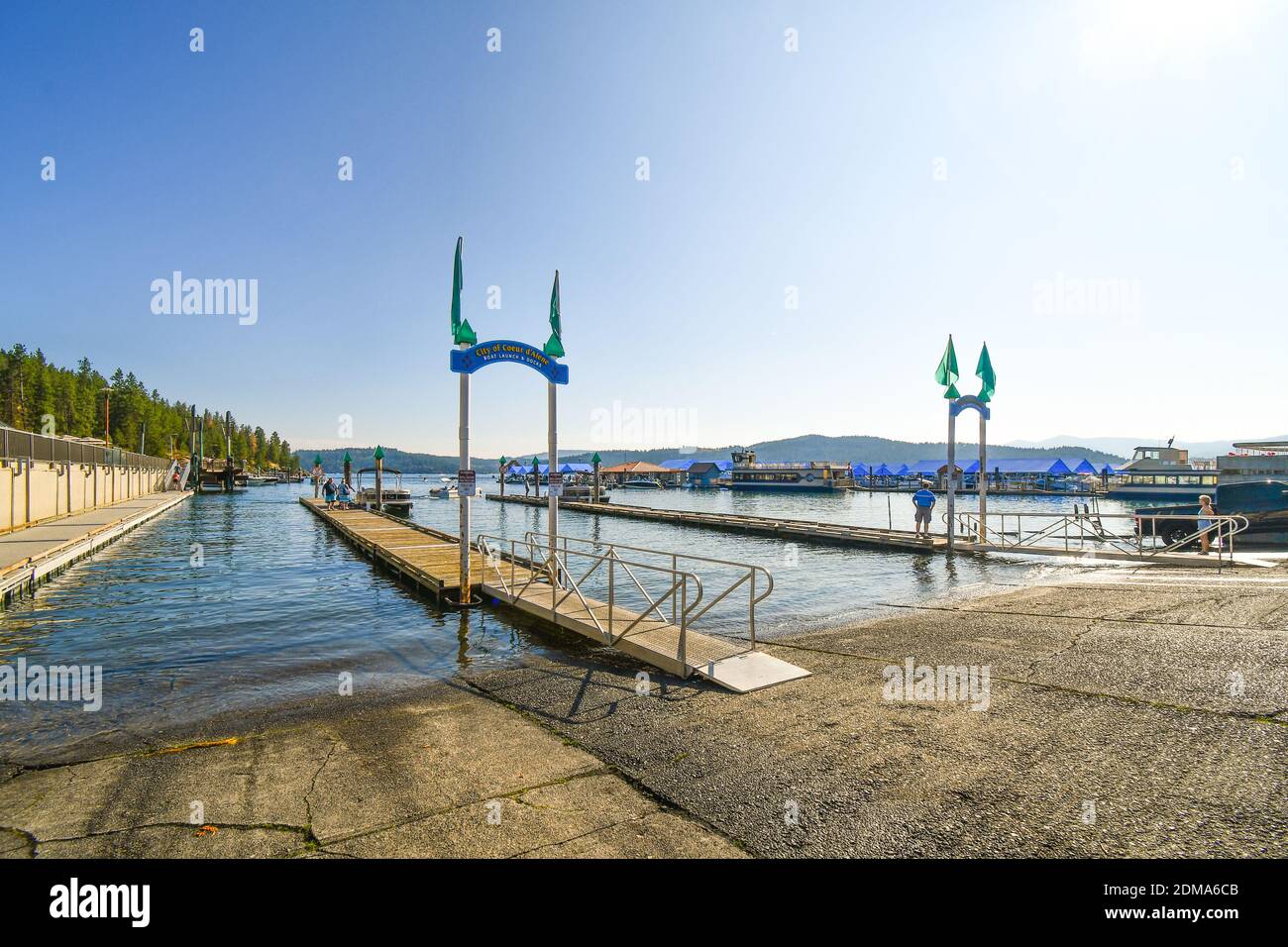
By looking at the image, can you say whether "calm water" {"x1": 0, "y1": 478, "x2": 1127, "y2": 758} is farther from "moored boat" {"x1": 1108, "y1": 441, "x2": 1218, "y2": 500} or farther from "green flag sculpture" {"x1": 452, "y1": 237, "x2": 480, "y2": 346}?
"moored boat" {"x1": 1108, "y1": 441, "x2": 1218, "y2": 500}

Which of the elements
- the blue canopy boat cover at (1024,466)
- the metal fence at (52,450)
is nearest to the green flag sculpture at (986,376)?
the metal fence at (52,450)

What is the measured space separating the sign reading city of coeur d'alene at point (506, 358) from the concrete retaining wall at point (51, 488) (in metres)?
23.1

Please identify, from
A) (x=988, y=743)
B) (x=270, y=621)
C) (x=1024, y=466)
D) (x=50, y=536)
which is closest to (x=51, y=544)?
(x=50, y=536)

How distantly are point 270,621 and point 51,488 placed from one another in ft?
90.6

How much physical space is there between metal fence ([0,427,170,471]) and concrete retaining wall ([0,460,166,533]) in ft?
1.00

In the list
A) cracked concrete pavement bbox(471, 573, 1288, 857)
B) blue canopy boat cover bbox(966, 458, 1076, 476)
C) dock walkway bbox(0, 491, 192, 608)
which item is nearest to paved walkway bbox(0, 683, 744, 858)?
cracked concrete pavement bbox(471, 573, 1288, 857)

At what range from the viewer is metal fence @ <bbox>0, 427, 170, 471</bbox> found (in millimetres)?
25016

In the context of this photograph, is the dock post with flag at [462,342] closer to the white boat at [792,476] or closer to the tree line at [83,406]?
the white boat at [792,476]

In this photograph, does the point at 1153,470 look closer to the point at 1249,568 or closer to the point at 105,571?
the point at 1249,568

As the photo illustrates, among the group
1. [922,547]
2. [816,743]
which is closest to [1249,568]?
[922,547]

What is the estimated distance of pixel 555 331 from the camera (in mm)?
14961

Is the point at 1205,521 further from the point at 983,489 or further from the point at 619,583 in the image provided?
the point at 619,583
